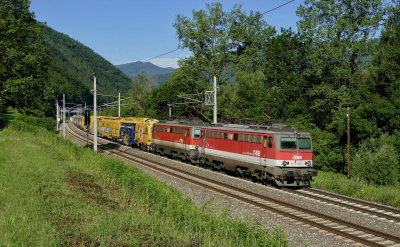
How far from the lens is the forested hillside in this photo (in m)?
33.3

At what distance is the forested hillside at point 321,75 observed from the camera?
109 ft

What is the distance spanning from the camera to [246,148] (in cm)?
1941

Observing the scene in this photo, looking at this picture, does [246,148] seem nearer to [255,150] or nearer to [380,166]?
[255,150]

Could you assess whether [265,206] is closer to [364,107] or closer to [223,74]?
[364,107]

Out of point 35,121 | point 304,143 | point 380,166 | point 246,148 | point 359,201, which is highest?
point 35,121

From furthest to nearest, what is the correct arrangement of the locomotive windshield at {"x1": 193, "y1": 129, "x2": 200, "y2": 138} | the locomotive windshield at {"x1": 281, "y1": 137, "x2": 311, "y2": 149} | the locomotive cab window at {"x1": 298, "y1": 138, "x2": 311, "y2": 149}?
the locomotive windshield at {"x1": 193, "y1": 129, "x2": 200, "y2": 138}, the locomotive cab window at {"x1": 298, "y1": 138, "x2": 311, "y2": 149}, the locomotive windshield at {"x1": 281, "y1": 137, "x2": 311, "y2": 149}

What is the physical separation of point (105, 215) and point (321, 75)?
37724 mm

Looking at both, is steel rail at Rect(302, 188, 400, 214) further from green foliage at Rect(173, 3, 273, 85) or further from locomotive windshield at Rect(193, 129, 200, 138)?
green foliage at Rect(173, 3, 273, 85)

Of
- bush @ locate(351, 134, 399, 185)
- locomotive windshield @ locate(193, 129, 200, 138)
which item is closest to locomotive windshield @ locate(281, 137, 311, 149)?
locomotive windshield @ locate(193, 129, 200, 138)

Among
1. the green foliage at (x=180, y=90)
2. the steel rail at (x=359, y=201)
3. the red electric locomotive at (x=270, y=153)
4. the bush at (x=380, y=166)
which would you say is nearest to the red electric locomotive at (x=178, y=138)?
the red electric locomotive at (x=270, y=153)

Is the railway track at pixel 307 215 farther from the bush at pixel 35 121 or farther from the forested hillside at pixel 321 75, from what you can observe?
the bush at pixel 35 121

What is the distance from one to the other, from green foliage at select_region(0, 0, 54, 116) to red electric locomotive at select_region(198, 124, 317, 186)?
27156mm

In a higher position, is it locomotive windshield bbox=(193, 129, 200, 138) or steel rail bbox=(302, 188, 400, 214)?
locomotive windshield bbox=(193, 129, 200, 138)

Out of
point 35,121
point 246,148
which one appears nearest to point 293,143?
point 246,148
